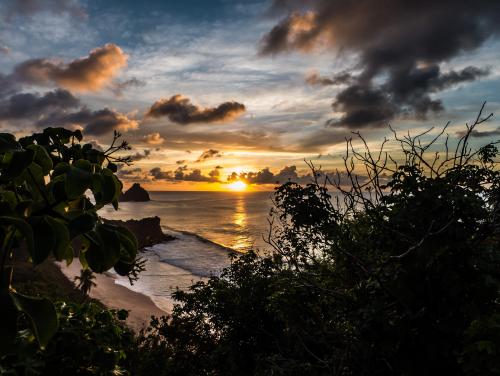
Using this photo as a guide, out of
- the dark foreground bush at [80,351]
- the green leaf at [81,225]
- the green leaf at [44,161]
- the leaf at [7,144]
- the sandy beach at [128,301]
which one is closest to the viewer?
the green leaf at [81,225]

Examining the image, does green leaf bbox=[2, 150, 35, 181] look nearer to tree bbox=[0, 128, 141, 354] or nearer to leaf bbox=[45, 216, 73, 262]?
tree bbox=[0, 128, 141, 354]

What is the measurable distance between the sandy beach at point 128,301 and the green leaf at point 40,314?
35.1 m

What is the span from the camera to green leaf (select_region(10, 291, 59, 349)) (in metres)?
0.84

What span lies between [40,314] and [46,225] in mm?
207

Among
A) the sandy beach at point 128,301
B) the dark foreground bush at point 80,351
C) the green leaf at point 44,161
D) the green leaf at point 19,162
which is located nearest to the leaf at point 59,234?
Result: the green leaf at point 19,162

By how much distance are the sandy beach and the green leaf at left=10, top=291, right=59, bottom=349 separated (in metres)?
35.1

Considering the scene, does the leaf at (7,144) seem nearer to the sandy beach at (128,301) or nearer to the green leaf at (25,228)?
the green leaf at (25,228)

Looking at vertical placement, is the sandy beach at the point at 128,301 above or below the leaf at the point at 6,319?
below

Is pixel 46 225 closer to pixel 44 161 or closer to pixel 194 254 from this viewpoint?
pixel 44 161

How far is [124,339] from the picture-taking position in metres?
4.33

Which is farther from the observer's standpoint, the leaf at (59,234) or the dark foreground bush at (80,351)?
the dark foreground bush at (80,351)

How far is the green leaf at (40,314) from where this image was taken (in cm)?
84

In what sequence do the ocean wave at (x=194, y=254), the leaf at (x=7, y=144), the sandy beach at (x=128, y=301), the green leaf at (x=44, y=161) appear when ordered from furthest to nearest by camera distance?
the ocean wave at (x=194, y=254) < the sandy beach at (x=128, y=301) < the green leaf at (x=44, y=161) < the leaf at (x=7, y=144)

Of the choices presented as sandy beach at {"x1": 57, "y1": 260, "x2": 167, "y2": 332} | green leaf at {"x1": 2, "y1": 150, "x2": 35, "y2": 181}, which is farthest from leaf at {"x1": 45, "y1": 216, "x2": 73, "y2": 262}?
sandy beach at {"x1": 57, "y1": 260, "x2": 167, "y2": 332}
